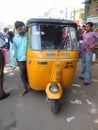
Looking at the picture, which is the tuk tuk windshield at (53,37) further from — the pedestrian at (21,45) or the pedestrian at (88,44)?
the pedestrian at (88,44)

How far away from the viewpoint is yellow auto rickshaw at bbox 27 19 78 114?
5309 mm

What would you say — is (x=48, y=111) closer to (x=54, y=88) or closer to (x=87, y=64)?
(x=54, y=88)

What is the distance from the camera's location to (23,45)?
600 cm

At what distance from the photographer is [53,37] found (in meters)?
5.71

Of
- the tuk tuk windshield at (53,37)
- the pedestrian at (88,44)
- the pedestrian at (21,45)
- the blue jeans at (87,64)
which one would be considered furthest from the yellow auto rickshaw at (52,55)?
the blue jeans at (87,64)

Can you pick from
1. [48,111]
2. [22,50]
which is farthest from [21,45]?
[48,111]

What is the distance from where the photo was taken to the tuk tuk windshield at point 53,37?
5.54 meters

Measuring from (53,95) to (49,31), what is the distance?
1.51 m

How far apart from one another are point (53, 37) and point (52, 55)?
574mm

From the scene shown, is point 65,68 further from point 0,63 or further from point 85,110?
point 0,63

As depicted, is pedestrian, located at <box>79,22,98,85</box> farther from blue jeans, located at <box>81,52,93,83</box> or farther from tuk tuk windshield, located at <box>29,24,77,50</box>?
tuk tuk windshield, located at <box>29,24,77,50</box>

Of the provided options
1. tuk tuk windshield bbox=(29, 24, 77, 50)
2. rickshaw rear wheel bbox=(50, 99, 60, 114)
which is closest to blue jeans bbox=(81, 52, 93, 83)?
tuk tuk windshield bbox=(29, 24, 77, 50)

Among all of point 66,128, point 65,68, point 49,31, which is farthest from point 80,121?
point 49,31

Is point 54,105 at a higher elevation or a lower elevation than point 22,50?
lower
